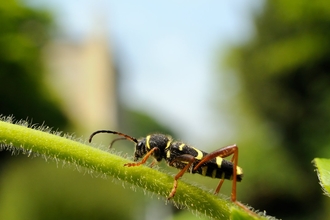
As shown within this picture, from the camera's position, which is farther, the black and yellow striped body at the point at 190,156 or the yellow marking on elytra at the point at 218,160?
the yellow marking on elytra at the point at 218,160

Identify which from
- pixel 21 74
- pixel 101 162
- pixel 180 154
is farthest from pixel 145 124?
pixel 101 162

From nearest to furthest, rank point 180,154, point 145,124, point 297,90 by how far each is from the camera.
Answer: point 180,154 < point 297,90 < point 145,124

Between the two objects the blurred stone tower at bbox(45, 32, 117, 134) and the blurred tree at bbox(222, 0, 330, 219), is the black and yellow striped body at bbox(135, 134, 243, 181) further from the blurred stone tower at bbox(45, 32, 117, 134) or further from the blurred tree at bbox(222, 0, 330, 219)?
the blurred stone tower at bbox(45, 32, 117, 134)

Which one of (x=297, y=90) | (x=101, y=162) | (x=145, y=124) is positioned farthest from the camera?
(x=145, y=124)

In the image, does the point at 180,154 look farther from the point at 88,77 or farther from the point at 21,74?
the point at 88,77

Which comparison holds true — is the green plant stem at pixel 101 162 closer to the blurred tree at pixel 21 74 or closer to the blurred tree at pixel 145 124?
the blurred tree at pixel 21 74

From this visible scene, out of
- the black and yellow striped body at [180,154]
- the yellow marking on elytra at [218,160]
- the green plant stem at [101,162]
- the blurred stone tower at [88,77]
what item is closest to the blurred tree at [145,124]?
the blurred stone tower at [88,77]

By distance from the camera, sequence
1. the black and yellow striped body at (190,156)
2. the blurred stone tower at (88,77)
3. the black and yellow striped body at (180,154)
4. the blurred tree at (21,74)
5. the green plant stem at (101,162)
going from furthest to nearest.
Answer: the blurred stone tower at (88,77)
the blurred tree at (21,74)
the black and yellow striped body at (180,154)
the black and yellow striped body at (190,156)
the green plant stem at (101,162)

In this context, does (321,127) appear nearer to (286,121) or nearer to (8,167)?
(286,121)
